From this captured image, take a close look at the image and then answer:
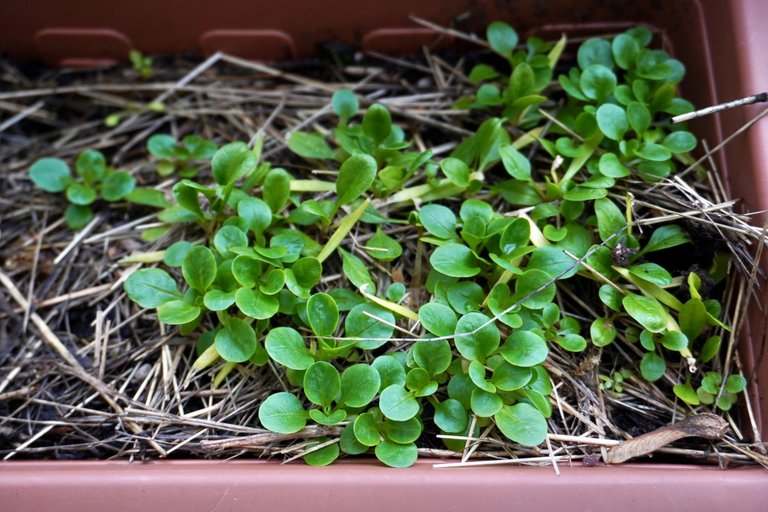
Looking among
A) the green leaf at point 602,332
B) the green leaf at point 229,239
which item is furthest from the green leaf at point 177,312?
the green leaf at point 602,332

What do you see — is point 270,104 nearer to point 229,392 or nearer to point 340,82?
point 340,82

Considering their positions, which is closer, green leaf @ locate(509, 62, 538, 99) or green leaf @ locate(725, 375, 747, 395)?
green leaf @ locate(725, 375, 747, 395)

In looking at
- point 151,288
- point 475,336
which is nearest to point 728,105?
point 475,336

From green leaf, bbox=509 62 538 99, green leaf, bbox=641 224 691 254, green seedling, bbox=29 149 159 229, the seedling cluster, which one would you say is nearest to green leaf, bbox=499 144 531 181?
the seedling cluster

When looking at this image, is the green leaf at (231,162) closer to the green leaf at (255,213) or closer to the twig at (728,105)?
the green leaf at (255,213)

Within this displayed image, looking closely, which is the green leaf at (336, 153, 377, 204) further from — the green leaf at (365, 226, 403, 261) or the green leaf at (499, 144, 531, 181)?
the green leaf at (499, 144, 531, 181)

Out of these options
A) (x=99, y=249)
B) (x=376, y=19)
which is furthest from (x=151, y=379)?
(x=376, y=19)

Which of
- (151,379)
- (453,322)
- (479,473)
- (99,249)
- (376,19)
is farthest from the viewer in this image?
(376,19)
